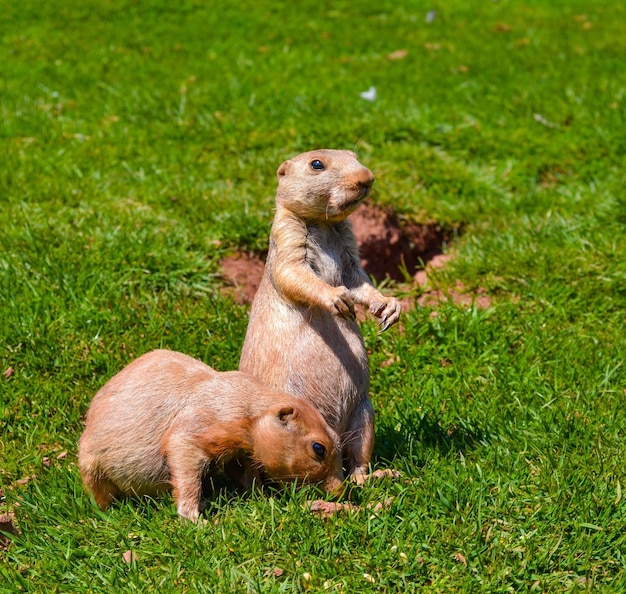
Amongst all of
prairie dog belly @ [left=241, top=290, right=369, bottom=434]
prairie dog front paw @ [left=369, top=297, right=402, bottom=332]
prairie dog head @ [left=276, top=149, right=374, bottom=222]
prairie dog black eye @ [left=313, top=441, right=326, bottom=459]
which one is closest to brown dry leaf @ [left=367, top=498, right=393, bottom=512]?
prairie dog black eye @ [left=313, top=441, right=326, bottom=459]

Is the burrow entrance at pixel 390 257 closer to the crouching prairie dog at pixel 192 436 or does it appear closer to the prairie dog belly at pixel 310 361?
the prairie dog belly at pixel 310 361

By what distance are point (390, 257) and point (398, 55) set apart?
13.1ft

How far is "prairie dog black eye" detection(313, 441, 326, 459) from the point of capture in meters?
3.38

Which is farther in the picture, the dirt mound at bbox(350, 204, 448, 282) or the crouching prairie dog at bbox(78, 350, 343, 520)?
the dirt mound at bbox(350, 204, 448, 282)

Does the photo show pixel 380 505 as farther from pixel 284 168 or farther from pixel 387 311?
pixel 284 168

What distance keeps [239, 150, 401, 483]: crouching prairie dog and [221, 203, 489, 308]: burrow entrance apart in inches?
63.9

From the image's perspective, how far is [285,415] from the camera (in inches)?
133

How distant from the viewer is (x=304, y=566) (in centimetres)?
313

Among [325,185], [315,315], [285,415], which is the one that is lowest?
[285,415]

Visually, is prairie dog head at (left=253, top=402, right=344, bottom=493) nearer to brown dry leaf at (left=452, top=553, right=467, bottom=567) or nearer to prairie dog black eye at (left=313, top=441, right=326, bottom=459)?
prairie dog black eye at (left=313, top=441, right=326, bottom=459)

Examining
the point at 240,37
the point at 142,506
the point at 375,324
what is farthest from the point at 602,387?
the point at 240,37

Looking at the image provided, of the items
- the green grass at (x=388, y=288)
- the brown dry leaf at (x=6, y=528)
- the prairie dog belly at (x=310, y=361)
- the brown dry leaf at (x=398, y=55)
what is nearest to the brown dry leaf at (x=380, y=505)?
the green grass at (x=388, y=288)

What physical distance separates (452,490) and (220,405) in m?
0.97

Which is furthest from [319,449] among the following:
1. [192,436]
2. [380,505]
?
[192,436]
